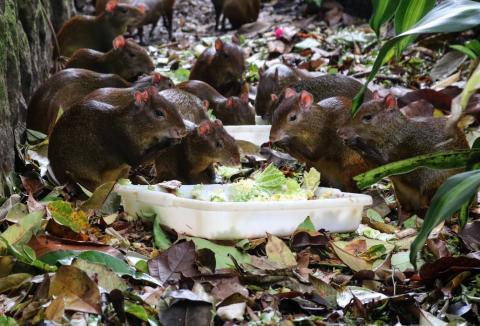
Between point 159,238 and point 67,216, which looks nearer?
point 67,216

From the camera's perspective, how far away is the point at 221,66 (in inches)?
300

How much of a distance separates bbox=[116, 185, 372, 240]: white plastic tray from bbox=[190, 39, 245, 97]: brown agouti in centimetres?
330

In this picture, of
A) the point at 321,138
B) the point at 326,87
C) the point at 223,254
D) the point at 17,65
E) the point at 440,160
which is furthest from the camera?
the point at 326,87

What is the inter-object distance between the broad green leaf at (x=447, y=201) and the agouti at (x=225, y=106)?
12.2 ft

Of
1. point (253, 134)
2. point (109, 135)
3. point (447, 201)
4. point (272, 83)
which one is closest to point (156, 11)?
point (272, 83)

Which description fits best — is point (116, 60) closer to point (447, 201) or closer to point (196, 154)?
point (196, 154)

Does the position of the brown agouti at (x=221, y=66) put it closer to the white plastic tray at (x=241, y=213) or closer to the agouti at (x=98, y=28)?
the agouti at (x=98, y=28)

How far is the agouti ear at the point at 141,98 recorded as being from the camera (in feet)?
16.1

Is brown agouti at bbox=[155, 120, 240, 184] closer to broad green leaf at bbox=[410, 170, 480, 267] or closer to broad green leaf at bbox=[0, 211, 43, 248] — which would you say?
broad green leaf at bbox=[0, 211, 43, 248]

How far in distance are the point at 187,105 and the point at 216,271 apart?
6.86 ft

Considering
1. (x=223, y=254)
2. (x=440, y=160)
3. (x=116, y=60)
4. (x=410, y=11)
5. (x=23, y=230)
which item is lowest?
(x=116, y=60)

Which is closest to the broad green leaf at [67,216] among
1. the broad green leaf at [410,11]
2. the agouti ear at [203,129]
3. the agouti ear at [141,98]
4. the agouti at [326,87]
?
the agouti ear at [141,98]

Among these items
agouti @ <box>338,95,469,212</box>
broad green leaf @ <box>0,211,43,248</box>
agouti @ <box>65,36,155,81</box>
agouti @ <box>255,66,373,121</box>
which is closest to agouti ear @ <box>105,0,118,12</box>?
agouti @ <box>65,36,155,81</box>

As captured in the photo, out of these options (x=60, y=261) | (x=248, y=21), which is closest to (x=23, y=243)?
(x=60, y=261)
